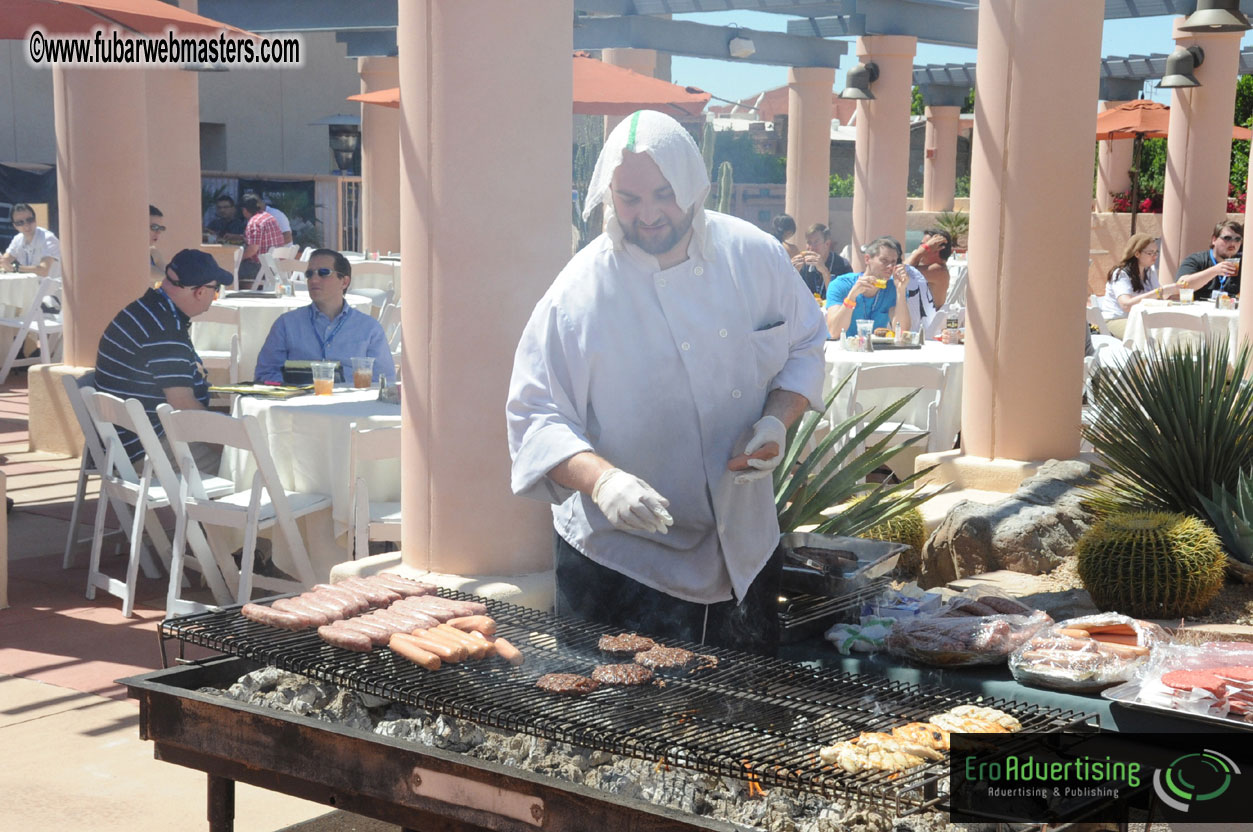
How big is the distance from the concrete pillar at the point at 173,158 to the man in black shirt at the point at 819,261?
520 centimetres

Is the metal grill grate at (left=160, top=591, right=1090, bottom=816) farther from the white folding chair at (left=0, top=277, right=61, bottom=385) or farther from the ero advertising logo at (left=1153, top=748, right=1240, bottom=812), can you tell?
the white folding chair at (left=0, top=277, right=61, bottom=385)

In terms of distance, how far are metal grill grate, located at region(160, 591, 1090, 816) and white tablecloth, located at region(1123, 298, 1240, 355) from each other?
6.97 m

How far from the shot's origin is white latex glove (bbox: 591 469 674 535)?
269cm

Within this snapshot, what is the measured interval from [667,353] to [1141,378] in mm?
3013

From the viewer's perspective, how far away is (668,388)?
307 centimetres

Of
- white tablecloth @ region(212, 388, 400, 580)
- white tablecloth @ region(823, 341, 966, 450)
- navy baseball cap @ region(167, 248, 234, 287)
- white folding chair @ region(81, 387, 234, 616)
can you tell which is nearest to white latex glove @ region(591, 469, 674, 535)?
white tablecloth @ region(212, 388, 400, 580)

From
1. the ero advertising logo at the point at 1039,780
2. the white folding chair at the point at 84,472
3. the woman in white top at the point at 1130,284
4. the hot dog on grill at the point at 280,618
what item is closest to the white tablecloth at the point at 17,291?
the white folding chair at the point at 84,472

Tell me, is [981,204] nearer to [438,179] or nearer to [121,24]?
[438,179]

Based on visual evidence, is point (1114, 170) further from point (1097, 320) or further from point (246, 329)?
point (246, 329)

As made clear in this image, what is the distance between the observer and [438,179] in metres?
3.94

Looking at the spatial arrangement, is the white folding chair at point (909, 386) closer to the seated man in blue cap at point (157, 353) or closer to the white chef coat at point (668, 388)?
the seated man in blue cap at point (157, 353)

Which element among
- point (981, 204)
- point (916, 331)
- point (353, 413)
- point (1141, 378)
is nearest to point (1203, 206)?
point (916, 331)

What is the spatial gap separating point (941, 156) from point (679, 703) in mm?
27331

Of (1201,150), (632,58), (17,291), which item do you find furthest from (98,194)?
(1201,150)
